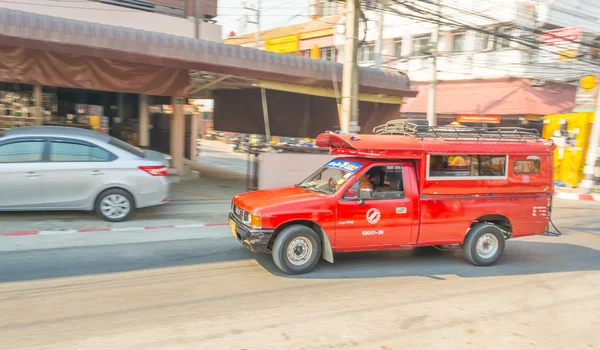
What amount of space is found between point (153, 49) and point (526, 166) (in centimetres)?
828

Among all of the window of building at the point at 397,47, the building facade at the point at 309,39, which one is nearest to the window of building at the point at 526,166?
the window of building at the point at 397,47

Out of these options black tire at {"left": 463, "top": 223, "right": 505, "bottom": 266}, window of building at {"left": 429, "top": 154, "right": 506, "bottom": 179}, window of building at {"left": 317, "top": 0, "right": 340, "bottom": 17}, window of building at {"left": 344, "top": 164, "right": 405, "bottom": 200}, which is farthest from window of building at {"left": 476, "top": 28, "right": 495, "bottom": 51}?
window of building at {"left": 344, "top": 164, "right": 405, "bottom": 200}

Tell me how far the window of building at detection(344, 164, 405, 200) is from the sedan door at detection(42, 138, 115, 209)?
16.0 feet

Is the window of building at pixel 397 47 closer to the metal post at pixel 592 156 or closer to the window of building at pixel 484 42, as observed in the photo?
the window of building at pixel 484 42

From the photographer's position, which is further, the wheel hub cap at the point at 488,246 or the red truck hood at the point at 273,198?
the wheel hub cap at the point at 488,246

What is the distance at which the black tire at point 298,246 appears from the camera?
5.71 m

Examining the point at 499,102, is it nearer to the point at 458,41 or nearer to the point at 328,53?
the point at 458,41

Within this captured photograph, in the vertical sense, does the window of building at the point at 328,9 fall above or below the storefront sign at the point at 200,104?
above

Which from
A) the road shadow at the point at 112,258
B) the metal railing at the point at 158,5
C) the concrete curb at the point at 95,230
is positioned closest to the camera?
the road shadow at the point at 112,258

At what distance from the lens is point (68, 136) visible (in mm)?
7941

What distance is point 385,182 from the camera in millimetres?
6344

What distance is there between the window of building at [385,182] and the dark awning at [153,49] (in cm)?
630

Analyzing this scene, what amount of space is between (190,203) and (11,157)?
398 cm

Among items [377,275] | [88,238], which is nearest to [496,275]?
[377,275]
